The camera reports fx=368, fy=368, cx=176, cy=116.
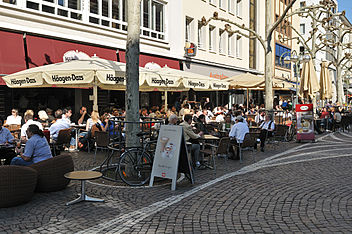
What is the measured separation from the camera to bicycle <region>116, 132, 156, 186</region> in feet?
26.0

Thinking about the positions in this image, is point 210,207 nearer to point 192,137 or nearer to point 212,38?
point 192,137

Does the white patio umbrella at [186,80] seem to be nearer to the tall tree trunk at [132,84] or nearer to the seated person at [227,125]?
the seated person at [227,125]

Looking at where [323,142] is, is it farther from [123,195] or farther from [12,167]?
[12,167]

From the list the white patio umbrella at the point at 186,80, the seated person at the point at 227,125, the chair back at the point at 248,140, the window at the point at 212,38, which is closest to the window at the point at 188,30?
the window at the point at 212,38

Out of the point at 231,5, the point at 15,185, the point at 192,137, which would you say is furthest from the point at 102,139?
the point at 231,5

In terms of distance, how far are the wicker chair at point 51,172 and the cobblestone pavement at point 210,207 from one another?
0.54 ft

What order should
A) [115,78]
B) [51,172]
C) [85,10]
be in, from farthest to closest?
1. [85,10]
2. [115,78]
3. [51,172]

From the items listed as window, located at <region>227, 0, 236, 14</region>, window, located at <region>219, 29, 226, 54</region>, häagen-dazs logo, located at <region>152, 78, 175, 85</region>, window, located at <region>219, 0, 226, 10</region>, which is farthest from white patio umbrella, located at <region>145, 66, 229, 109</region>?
window, located at <region>227, 0, 236, 14</region>

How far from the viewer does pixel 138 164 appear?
8055 millimetres

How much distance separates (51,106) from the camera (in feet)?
53.9

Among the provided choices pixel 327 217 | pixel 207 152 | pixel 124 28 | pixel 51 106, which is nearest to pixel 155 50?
pixel 124 28

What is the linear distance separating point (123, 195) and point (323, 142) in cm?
1196

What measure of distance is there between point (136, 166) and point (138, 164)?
0.28 ft

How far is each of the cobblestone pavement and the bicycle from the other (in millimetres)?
478
